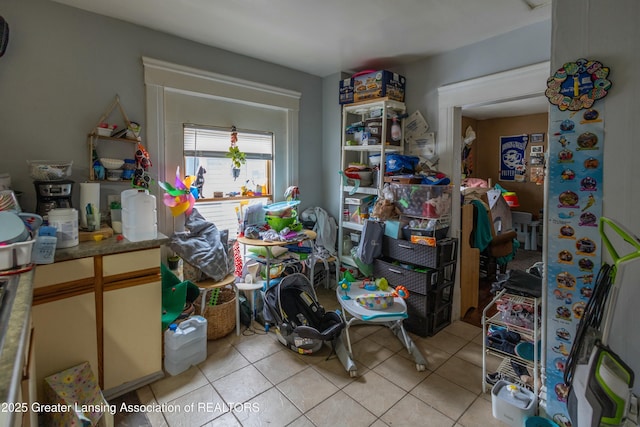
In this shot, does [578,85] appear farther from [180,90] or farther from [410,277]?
[180,90]

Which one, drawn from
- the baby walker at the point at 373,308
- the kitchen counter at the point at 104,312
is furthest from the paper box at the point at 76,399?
the baby walker at the point at 373,308

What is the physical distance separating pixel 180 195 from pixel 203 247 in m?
→ 0.48

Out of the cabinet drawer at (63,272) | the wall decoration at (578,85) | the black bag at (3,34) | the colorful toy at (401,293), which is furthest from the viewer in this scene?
the colorful toy at (401,293)

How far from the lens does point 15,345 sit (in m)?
0.84

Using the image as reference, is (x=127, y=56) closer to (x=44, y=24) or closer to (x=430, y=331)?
(x=44, y=24)

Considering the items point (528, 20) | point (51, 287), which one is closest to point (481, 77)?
point (528, 20)

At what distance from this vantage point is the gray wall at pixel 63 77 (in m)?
2.09

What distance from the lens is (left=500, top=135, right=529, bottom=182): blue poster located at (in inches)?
222

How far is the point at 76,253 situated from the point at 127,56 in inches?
62.8

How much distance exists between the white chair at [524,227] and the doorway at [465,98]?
3024 millimetres

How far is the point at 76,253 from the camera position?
180 cm

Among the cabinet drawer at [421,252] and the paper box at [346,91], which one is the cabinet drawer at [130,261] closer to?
the cabinet drawer at [421,252]

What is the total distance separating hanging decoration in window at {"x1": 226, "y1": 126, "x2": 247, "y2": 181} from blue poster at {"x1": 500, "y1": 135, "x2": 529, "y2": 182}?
4878mm

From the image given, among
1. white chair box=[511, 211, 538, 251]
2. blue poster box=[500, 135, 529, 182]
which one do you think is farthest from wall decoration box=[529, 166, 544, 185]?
white chair box=[511, 211, 538, 251]
